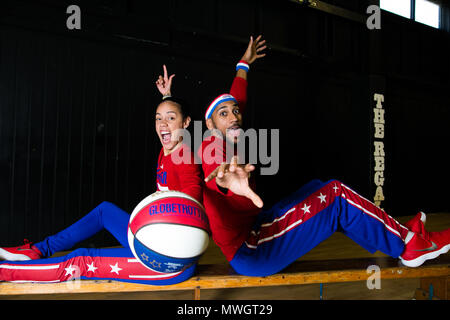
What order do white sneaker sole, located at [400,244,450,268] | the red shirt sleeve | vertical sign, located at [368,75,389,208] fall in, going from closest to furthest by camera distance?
white sneaker sole, located at [400,244,450,268]
the red shirt sleeve
vertical sign, located at [368,75,389,208]

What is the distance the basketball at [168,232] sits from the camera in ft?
3.72

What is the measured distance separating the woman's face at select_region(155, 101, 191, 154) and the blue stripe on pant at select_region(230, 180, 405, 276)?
2.40 feet

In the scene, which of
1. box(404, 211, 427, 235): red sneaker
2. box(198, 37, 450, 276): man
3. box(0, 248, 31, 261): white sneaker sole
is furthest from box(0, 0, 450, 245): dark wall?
box(404, 211, 427, 235): red sneaker

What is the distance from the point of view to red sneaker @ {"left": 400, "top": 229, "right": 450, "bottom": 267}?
1531 millimetres

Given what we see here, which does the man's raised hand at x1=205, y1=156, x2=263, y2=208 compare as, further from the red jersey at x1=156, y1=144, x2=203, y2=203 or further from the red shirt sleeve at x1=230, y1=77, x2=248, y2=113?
the red shirt sleeve at x1=230, y1=77, x2=248, y2=113

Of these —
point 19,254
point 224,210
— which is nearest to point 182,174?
point 224,210

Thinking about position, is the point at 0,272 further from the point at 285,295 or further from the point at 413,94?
the point at 413,94

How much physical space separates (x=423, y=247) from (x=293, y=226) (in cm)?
63

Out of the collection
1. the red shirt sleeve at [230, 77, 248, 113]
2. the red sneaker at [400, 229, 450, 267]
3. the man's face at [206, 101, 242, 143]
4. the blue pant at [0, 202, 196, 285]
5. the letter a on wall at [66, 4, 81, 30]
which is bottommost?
the blue pant at [0, 202, 196, 285]

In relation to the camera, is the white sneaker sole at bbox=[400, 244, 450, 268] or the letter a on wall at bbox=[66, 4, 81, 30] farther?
the letter a on wall at bbox=[66, 4, 81, 30]

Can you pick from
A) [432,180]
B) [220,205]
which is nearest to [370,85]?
[432,180]

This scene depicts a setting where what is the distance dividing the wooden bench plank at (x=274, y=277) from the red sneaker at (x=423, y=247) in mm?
80

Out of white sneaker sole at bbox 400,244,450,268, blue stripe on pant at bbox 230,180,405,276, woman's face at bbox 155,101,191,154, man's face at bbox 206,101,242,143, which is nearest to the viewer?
blue stripe on pant at bbox 230,180,405,276

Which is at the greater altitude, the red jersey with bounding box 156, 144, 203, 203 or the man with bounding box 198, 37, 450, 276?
the red jersey with bounding box 156, 144, 203, 203
